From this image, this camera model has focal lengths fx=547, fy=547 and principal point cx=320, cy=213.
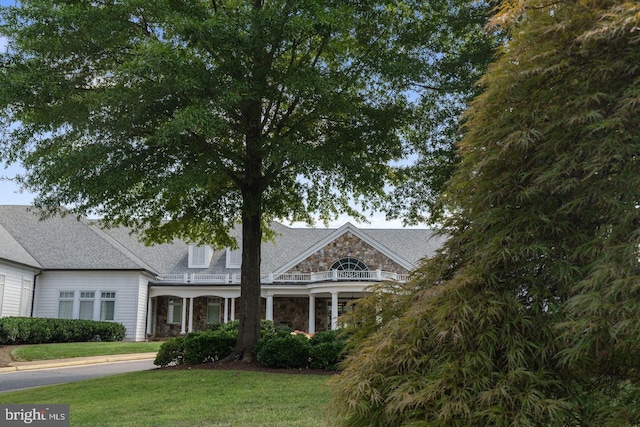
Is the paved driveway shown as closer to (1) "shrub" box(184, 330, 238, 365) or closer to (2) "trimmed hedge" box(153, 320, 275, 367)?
(2) "trimmed hedge" box(153, 320, 275, 367)

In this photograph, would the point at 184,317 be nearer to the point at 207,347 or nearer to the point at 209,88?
the point at 207,347

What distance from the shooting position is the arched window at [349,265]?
29.5m

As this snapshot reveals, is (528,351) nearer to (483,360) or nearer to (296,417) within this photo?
(483,360)

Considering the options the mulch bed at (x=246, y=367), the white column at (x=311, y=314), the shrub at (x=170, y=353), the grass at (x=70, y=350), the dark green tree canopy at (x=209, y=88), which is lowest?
the grass at (x=70, y=350)

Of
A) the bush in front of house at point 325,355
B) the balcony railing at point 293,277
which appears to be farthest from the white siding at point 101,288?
the bush in front of house at point 325,355

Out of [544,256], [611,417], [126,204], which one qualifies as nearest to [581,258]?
[544,256]

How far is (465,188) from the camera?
3619mm

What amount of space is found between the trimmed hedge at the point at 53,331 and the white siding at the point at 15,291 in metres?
2.38

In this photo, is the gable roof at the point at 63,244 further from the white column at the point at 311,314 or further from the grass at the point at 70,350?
the white column at the point at 311,314

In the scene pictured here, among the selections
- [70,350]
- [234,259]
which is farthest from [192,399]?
[234,259]

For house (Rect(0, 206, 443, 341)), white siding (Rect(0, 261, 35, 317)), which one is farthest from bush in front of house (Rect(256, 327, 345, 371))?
white siding (Rect(0, 261, 35, 317))

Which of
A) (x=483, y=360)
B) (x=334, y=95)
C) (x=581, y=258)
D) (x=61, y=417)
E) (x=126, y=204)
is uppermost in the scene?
(x=334, y=95)

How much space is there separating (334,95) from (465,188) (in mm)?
7670

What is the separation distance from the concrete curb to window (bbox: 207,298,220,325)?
1115 centimetres
